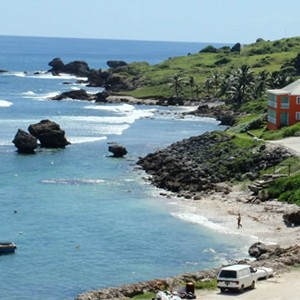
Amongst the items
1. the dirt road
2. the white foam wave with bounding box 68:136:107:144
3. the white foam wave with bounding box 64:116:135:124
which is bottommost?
the white foam wave with bounding box 64:116:135:124

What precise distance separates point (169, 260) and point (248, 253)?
17.8ft

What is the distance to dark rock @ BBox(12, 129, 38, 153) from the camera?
359 ft

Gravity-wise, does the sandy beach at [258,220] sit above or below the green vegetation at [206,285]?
below

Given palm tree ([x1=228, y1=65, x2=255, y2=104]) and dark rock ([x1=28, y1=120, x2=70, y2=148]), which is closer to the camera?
dark rock ([x1=28, y1=120, x2=70, y2=148])

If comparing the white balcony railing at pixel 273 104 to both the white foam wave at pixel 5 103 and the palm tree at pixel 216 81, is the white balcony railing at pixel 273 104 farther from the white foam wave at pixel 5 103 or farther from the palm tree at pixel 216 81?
the white foam wave at pixel 5 103

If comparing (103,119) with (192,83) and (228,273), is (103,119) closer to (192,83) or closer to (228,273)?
(192,83)

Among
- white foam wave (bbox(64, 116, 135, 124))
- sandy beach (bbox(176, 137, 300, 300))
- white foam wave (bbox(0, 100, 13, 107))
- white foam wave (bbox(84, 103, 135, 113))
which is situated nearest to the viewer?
sandy beach (bbox(176, 137, 300, 300))

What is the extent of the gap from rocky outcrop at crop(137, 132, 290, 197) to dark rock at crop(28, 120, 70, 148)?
1686 cm

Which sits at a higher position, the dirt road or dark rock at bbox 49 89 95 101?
the dirt road

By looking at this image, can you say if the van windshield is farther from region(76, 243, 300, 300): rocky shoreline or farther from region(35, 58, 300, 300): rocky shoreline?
region(35, 58, 300, 300): rocky shoreline

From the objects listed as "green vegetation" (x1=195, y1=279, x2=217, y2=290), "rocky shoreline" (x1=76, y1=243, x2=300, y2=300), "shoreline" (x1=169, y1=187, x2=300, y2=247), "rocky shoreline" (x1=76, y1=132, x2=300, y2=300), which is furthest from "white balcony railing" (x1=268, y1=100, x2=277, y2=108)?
"green vegetation" (x1=195, y1=279, x2=217, y2=290)

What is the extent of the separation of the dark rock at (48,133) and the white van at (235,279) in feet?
235

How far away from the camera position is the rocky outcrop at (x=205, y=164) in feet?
281

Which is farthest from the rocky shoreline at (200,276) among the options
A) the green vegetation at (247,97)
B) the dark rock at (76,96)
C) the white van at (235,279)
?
the dark rock at (76,96)
